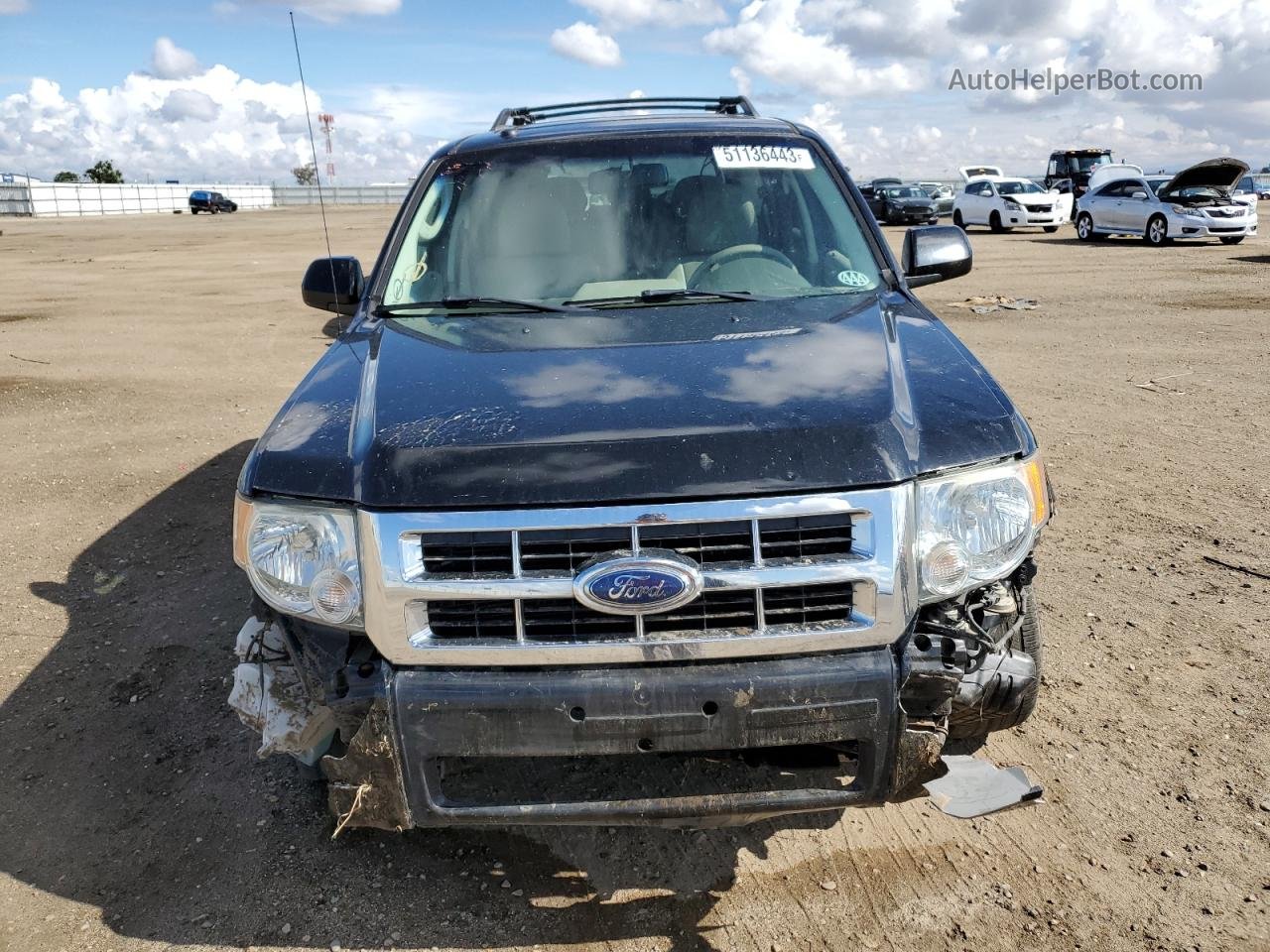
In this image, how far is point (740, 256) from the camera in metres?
3.68

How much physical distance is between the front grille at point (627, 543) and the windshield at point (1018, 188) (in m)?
30.0

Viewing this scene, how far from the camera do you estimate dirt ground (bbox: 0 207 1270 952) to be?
2.67 m

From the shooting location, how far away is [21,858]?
3.00 metres

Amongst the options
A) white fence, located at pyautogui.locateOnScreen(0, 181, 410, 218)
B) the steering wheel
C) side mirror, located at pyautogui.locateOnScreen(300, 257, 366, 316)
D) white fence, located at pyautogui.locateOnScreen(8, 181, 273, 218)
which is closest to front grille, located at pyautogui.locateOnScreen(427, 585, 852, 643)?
the steering wheel

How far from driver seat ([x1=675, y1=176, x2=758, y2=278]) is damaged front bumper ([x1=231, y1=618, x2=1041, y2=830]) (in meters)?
1.83

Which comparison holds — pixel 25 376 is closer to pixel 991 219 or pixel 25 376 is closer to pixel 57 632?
pixel 57 632

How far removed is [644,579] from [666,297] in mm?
1434

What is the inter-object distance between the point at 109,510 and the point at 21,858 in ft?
10.9

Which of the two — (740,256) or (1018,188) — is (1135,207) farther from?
(740,256)

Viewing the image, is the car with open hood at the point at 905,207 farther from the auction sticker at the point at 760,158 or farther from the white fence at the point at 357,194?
the white fence at the point at 357,194

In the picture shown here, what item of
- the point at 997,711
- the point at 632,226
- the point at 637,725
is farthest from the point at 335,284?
the point at 997,711

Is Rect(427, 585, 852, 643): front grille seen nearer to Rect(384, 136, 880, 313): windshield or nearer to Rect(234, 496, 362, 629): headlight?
Rect(234, 496, 362, 629): headlight

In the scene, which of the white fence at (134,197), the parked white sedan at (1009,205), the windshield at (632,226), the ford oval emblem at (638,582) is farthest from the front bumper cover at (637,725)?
the white fence at (134,197)

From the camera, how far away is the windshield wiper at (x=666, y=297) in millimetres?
3396
